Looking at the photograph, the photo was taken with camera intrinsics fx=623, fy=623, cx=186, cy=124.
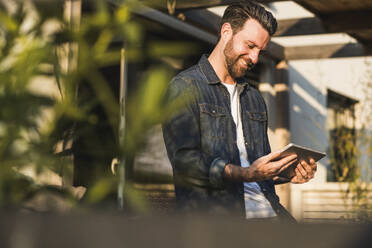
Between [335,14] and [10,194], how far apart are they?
4974 millimetres

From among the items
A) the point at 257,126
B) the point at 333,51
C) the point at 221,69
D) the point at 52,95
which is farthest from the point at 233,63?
the point at 333,51

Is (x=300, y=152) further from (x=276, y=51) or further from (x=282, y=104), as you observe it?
(x=282, y=104)

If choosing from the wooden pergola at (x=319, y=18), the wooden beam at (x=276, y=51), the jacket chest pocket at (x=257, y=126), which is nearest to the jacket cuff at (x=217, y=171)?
the jacket chest pocket at (x=257, y=126)

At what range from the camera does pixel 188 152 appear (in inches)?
86.3

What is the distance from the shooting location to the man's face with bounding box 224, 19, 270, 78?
2512 mm

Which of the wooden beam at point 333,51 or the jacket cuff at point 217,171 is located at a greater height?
the wooden beam at point 333,51

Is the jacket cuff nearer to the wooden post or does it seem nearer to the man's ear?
the man's ear

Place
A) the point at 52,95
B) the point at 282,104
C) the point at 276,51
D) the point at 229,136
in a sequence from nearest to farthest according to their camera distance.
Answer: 1. the point at 52,95
2. the point at 229,136
3. the point at 276,51
4. the point at 282,104

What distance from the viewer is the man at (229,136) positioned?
2170mm

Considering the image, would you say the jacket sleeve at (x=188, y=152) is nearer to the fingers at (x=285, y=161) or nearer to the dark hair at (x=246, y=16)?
the fingers at (x=285, y=161)

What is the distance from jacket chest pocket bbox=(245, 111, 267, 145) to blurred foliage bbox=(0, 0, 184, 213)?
1893mm

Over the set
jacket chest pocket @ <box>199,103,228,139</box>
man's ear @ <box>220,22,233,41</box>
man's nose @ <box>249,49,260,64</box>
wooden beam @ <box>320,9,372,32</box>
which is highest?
wooden beam @ <box>320,9,372,32</box>

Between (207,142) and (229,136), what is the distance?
0.40ft

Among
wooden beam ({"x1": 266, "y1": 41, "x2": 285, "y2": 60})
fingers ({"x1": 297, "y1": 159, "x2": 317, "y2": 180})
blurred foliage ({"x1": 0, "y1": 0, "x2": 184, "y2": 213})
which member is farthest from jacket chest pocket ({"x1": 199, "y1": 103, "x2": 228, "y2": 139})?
wooden beam ({"x1": 266, "y1": 41, "x2": 285, "y2": 60})
